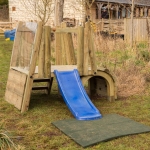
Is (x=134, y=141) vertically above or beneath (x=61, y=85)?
beneath

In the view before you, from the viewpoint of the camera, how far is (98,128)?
188 inches

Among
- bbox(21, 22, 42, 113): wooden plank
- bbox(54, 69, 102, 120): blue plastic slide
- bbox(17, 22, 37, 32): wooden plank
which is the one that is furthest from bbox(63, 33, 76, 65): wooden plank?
bbox(21, 22, 42, 113): wooden plank

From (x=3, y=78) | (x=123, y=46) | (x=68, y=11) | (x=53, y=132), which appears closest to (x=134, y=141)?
(x=53, y=132)

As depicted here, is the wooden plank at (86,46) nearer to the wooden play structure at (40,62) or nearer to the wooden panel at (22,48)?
the wooden play structure at (40,62)

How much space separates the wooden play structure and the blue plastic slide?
17 cm

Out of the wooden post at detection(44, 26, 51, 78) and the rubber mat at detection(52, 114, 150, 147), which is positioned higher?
the wooden post at detection(44, 26, 51, 78)

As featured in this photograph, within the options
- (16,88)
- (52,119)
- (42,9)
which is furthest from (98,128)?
(42,9)

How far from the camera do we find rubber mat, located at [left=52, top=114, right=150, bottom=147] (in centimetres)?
436

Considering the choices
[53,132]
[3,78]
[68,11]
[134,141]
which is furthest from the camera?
[68,11]

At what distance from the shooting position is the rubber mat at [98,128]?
4.36 metres

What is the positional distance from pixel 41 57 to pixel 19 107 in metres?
0.94

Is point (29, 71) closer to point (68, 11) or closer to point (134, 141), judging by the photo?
point (134, 141)

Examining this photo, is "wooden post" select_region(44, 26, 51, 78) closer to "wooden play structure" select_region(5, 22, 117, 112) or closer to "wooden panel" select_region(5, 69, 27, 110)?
"wooden play structure" select_region(5, 22, 117, 112)

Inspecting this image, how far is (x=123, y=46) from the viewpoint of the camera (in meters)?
11.8
